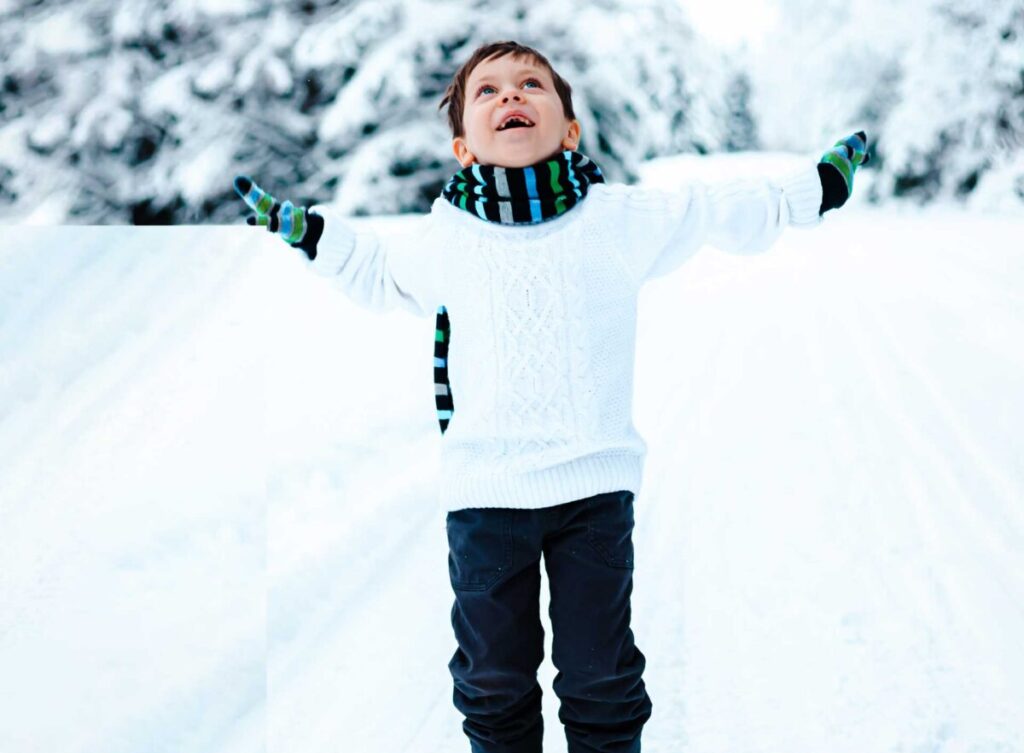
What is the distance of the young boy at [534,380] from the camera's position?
1494 mm

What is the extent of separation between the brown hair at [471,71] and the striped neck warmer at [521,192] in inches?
6.1

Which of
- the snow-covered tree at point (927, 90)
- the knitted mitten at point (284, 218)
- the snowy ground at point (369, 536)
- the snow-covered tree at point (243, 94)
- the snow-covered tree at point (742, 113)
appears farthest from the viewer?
the snow-covered tree at point (742, 113)

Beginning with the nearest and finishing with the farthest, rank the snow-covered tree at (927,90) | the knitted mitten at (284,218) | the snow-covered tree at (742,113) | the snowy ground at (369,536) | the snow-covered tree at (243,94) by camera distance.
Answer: the knitted mitten at (284,218) < the snowy ground at (369,536) < the snow-covered tree at (243,94) < the snow-covered tree at (927,90) < the snow-covered tree at (742,113)

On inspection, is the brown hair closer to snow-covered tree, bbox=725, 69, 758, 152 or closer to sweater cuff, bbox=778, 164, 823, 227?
sweater cuff, bbox=778, 164, 823, 227

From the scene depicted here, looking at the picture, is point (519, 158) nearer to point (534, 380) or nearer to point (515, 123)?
point (515, 123)

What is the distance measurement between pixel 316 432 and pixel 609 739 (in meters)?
1.94

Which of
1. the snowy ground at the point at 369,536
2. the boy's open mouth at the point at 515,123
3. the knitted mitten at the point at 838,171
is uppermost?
the boy's open mouth at the point at 515,123

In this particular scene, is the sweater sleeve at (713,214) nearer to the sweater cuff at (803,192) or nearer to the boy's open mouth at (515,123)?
the sweater cuff at (803,192)

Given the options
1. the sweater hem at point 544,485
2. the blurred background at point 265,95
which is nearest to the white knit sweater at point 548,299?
the sweater hem at point 544,485

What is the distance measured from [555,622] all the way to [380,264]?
27.9 inches

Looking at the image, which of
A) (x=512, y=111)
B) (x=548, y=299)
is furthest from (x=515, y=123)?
(x=548, y=299)

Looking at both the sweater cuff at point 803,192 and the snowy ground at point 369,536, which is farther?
the snowy ground at point 369,536

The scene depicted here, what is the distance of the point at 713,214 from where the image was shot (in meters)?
1.60

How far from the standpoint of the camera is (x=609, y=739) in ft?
4.92
